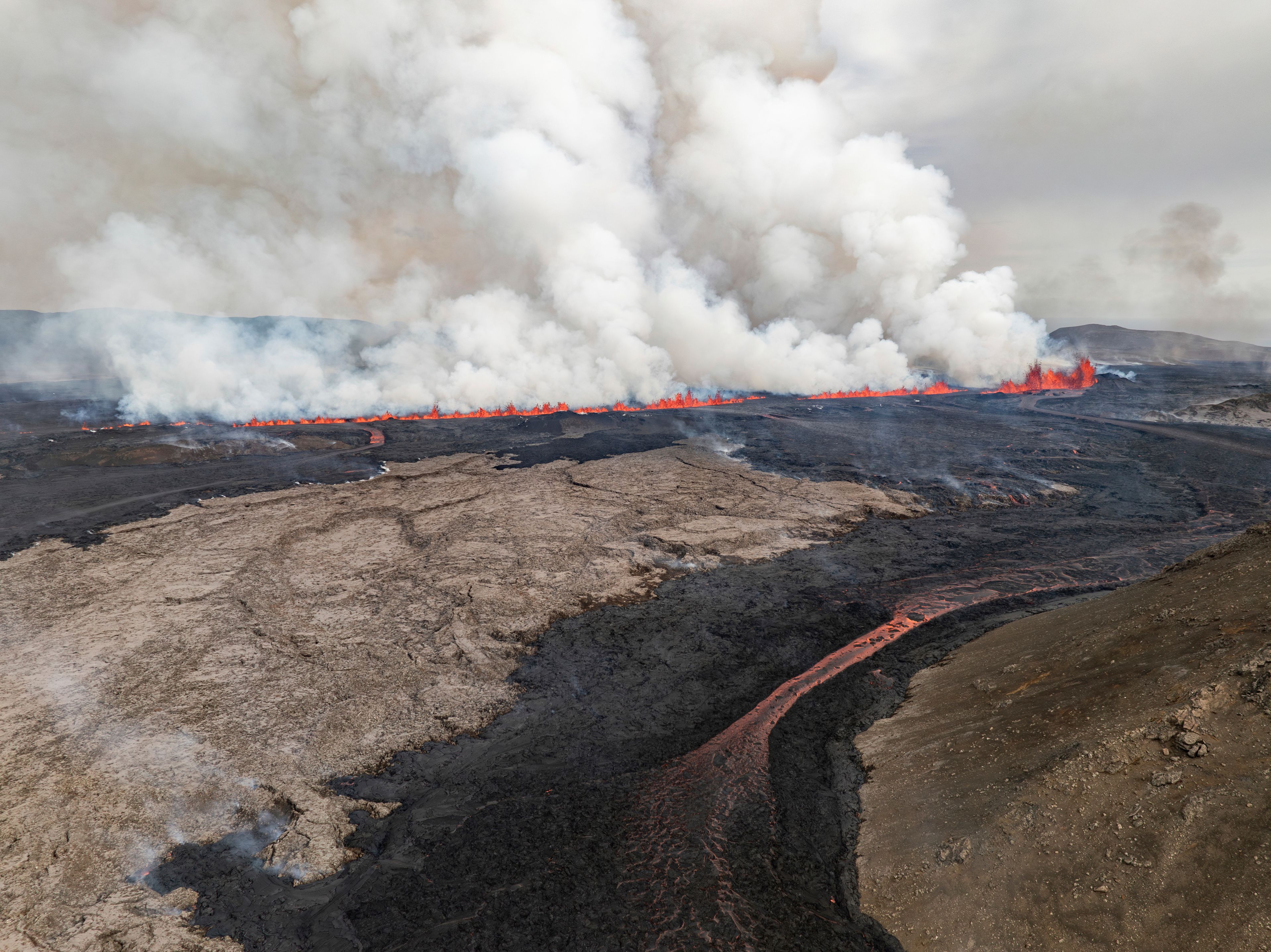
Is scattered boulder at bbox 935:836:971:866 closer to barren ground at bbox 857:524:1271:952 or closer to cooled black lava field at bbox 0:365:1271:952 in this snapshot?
barren ground at bbox 857:524:1271:952

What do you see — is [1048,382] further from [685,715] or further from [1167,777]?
[1167,777]

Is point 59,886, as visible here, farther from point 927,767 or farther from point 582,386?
point 582,386

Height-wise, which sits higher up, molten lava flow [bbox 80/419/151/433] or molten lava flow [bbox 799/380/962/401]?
molten lava flow [bbox 799/380/962/401]

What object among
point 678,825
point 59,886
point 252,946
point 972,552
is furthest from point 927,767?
point 972,552

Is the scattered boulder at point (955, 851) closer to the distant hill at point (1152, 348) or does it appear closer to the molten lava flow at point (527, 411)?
the molten lava flow at point (527, 411)

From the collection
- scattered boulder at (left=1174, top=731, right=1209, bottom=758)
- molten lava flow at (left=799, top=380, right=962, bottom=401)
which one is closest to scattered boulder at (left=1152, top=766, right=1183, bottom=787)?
scattered boulder at (left=1174, top=731, right=1209, bottom=758)

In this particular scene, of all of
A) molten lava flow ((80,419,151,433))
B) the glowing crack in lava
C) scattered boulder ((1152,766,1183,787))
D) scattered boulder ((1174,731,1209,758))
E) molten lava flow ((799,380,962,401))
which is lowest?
the glowing crack in lava

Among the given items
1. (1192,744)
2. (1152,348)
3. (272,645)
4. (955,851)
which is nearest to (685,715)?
(955,851)
